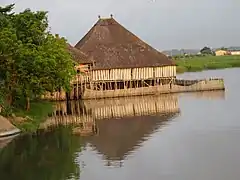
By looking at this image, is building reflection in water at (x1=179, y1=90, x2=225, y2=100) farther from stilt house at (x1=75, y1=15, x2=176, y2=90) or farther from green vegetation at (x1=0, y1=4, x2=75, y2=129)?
green vegetation at (x1=0, y1=4, x2=75, y2=129)

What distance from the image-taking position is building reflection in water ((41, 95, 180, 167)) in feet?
81.9

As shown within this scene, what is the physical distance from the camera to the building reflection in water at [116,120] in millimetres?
24969

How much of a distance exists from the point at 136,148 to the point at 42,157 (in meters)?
4.12

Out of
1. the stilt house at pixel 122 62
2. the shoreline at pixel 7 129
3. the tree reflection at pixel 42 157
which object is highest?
the stilt house at pixel 122 62

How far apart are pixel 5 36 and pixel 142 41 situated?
26672 mm

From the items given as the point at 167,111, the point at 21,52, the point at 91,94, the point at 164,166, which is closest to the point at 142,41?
the point at 91,94

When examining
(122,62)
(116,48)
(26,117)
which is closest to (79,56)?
(122,62)

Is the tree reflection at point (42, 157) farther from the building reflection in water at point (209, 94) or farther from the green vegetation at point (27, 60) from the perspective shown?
the building reflection in water at point (209, 94)

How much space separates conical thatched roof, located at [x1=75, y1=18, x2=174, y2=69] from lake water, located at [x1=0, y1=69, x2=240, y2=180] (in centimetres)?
1243

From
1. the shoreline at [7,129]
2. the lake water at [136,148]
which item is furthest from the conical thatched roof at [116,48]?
the shoreline at [7,129]

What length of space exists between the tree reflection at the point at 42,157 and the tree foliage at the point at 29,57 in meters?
3.80

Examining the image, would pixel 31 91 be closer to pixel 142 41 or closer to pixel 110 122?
pixel 110 122

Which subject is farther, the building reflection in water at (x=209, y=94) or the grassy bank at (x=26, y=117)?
the building reflection in water at (x=209, y=94)

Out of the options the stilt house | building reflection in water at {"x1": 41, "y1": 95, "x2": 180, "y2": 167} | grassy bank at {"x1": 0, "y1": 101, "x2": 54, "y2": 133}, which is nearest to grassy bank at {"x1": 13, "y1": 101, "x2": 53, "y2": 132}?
grassy bank at {"x1": 0, "y1": 101, "x2": 54, "y2": 133}
